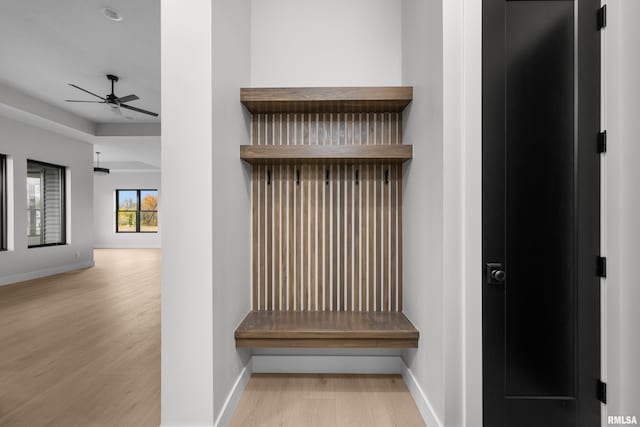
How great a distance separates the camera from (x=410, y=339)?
6.62 feet

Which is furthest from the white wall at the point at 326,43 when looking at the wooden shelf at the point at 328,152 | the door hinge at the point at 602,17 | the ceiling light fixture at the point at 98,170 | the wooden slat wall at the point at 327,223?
the ceiling light fixture at the point at 98,170

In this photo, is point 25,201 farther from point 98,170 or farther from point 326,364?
point 326,364

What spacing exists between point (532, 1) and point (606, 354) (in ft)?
5.65

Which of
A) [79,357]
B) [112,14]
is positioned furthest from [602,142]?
[112,14]

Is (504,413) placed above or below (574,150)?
below

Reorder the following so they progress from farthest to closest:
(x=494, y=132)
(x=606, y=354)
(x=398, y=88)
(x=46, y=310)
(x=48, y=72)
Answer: (x=48, y=72), (x=46, y=310), (x=398, y=88), (x=494, y=132), (x=606, y=354)

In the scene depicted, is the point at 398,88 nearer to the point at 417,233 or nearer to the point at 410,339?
the point at 417,233

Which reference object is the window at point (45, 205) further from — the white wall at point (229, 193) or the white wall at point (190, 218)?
the white wall at point (190, 218)

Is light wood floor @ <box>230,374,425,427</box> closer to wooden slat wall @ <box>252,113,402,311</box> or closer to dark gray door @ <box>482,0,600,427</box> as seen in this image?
wooden slat wall @ <box>252,113,402,311</box>

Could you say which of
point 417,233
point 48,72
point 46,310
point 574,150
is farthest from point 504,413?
point 48,72

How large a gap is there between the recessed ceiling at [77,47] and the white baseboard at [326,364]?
340cm

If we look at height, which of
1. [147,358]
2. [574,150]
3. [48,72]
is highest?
[48,72]

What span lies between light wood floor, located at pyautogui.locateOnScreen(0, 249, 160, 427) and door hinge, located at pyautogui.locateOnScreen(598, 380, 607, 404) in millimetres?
2284

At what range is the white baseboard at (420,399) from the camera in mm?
1743
